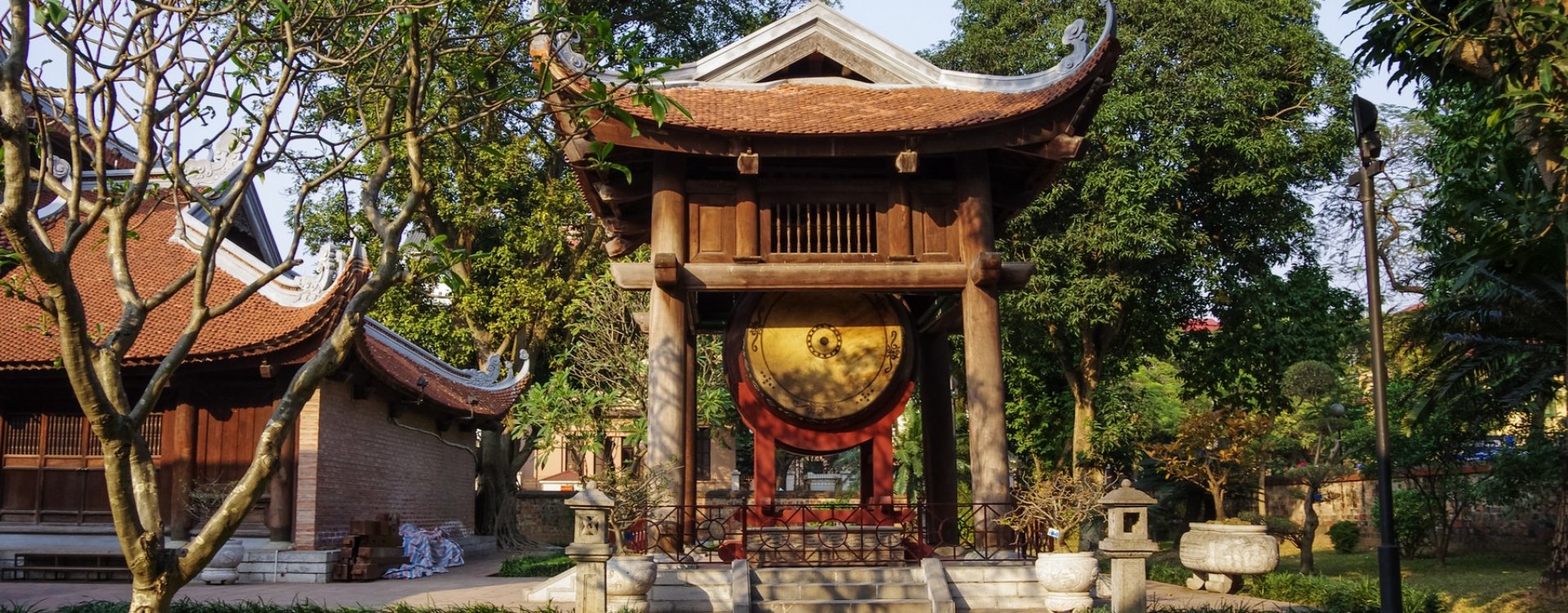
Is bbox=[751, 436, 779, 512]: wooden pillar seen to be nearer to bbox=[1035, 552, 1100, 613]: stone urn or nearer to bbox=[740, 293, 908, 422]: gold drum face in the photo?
bbox=[740, 293, 908, 422]: gold drum face

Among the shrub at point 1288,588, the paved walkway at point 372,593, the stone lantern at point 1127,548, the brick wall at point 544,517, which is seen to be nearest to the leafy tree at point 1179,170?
the paved walkway at point 372,593

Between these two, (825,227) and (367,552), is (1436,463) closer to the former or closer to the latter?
(825,227)

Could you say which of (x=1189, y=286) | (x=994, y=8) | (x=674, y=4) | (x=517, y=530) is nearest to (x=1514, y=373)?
(x=1189, y=286)

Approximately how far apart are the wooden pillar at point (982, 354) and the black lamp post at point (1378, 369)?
3.64 metres

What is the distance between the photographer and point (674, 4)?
106 ft

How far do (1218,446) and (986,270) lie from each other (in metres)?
9.20

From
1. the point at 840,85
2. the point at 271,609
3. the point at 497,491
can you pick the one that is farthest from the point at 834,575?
the point at 497,491

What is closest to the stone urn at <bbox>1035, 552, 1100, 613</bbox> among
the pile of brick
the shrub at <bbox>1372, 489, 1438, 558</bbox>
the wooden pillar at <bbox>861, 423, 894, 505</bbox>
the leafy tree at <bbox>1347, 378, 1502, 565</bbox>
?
the wooden pillar at <bbox>861, 423, 894, 505</bbox>

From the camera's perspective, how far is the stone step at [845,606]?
1166 centimetres

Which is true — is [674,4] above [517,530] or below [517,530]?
above

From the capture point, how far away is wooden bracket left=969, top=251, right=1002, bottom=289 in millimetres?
12891

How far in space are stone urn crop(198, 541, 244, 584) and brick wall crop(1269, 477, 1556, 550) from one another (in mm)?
19235

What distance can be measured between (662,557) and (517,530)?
2214 cm

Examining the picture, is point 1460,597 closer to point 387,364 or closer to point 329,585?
point 329,585
